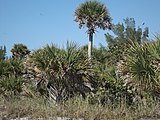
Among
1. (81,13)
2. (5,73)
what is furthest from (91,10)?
(5,73)

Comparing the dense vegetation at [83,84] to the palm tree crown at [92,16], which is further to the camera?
the palm tree crown at [92,16]

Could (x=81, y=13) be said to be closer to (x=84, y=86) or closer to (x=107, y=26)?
(x=107, y=26)

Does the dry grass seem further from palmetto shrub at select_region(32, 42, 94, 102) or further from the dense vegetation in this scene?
→ palmetto shrub at select_region(32, 42, 94, 102)

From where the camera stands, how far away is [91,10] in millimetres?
30000

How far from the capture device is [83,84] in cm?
1536

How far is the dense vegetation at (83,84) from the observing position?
10625 mm

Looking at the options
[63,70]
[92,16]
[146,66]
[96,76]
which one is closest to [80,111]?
[146,66]

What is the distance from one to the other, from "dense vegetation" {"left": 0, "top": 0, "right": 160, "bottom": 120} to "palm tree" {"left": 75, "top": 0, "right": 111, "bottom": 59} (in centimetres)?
995

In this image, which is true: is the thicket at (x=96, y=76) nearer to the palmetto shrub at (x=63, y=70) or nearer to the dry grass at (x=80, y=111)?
the palmetto shrub at (x=63, y=70)

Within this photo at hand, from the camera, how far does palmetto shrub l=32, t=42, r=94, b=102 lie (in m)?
14.7

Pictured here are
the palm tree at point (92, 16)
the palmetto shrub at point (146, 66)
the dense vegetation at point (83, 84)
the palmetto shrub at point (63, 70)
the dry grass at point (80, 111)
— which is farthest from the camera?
the palm tree at point (92, 16)

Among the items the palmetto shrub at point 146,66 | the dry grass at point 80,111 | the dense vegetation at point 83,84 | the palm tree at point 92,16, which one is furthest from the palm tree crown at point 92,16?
the dry grass at point 80,111

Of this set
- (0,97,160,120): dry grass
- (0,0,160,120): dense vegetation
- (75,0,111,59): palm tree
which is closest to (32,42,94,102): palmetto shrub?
(0,0,160,120): dense vegetation

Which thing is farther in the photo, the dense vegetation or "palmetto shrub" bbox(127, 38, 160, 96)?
"palmetto shrub" bbox(127, 38, 160, 96)
